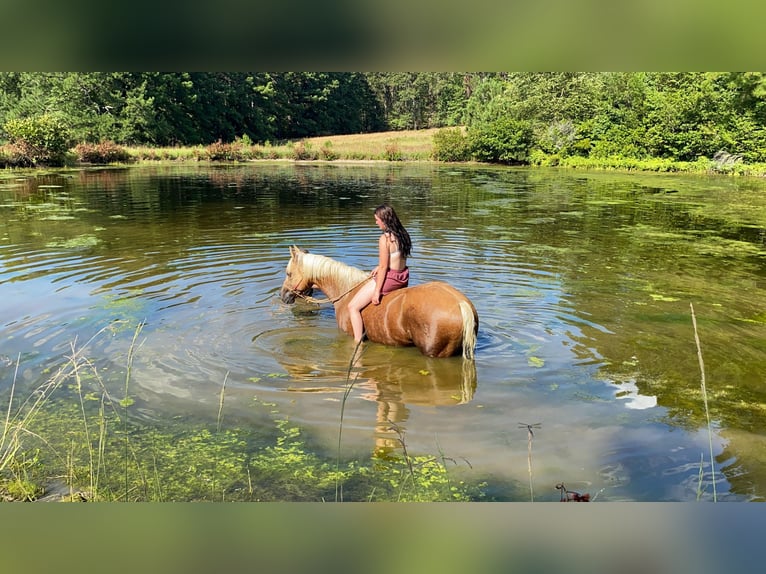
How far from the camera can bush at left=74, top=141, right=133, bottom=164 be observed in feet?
126

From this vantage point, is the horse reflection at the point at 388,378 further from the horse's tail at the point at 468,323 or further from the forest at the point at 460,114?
the forest at the point at 460,114

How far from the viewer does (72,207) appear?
17.7 meters

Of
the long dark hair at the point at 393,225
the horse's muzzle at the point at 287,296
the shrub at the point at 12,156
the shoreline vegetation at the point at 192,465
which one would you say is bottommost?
the shoreline vegetation at the point at 192,465

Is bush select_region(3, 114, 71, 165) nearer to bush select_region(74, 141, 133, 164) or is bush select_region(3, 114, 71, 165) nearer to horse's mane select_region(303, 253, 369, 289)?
bush select_region(74, 141, 133, 164)

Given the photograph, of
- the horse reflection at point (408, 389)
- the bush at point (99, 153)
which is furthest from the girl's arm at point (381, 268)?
the bush at point (99, 153)

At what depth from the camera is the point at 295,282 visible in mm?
7789

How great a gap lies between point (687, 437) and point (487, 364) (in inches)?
79.3

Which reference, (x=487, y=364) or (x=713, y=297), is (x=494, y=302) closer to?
(x=487, y=364)

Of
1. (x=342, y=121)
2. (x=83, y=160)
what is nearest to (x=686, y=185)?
(x=83, y=160)

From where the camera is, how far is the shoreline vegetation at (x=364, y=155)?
33.9m

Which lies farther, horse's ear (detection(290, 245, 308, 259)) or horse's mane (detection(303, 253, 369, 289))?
horse's ear (detection(290, 245, 308, 259))

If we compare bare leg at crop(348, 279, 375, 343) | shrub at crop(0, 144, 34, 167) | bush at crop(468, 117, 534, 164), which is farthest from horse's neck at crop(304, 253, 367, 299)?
bush at crop(468, 117, 534, 164)

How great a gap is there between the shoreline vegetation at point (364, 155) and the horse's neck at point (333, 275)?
31945 mm

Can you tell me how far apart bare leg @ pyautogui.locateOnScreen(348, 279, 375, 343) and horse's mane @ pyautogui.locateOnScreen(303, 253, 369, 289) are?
386mm
